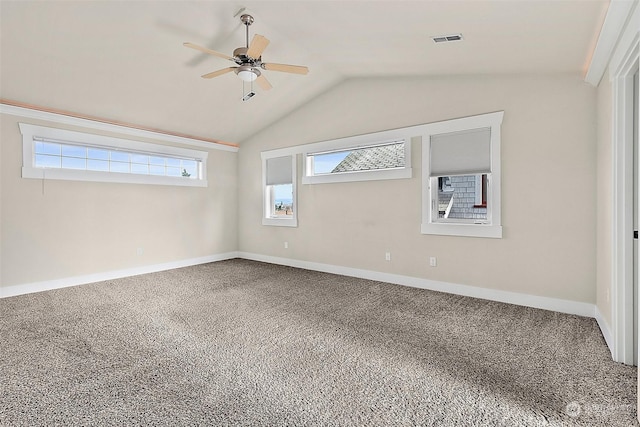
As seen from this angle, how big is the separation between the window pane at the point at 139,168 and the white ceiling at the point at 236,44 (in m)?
0.82

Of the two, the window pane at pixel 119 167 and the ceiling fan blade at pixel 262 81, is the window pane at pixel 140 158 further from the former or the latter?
the ceiling fan blade at pixel 262 81

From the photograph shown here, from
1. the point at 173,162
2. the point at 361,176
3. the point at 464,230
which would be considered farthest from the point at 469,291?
the point at 173,162

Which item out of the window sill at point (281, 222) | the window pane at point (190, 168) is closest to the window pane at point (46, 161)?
the window pane at point (190, 168)

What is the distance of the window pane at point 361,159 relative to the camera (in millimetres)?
4883

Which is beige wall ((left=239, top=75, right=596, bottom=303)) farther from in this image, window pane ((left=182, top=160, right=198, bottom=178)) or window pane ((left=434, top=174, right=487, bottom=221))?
window pane ((left=182, top=160, right=198, bottom=178))

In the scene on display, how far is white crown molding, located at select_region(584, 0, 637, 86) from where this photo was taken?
6.48 feet

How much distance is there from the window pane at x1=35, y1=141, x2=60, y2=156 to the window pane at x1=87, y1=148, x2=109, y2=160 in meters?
0.40

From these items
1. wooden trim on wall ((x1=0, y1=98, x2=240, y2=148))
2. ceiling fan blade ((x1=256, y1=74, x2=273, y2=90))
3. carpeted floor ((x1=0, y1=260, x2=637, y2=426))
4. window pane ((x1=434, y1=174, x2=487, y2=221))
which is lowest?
carpeted floor ((x1=0, y1=260, x2=637, y2=426))

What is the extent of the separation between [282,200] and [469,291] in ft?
12.7

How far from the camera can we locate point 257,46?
10.3 feet

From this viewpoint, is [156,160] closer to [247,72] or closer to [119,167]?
[119,167]

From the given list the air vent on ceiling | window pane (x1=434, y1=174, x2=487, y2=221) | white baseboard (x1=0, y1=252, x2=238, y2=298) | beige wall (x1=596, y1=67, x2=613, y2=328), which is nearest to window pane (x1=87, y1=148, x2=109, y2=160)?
white baseboard (x1=0, y1=252, x2=238, y2=298)

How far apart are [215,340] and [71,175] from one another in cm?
380

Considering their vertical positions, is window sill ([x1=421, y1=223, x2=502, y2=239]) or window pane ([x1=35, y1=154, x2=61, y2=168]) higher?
window pane ([x1=35, y1=154, x2=61, y2=168])
